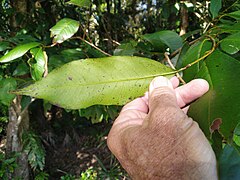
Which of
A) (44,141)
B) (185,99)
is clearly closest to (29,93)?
(185,99)

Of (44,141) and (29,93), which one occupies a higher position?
(29,93)

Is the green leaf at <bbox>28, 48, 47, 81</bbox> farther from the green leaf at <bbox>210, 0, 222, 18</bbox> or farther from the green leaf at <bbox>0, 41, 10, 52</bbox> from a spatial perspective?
the green leaf at <bbox>210, 0, 222, 18</bbox>

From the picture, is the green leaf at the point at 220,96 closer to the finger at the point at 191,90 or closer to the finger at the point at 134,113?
the finger at the point at 191,90

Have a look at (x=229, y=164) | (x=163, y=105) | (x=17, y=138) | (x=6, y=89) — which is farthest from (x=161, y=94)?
(x=17, y=138)

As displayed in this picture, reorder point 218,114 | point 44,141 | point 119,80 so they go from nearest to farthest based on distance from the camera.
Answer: point 218,114 < point 119,80 < point 44,141

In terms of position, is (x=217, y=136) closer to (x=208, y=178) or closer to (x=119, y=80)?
(x=208, y=178)

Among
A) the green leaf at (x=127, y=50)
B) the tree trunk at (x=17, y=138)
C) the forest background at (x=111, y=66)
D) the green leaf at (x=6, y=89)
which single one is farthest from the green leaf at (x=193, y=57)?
the tree trunk at (x=17, y=138)
